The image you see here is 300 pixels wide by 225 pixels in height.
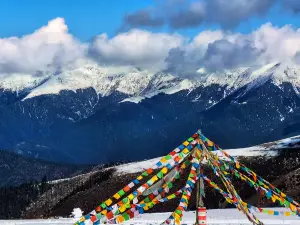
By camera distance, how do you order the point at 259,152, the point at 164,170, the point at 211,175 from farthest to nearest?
the point at 259,152
the point at 211,175
the point at 164,170

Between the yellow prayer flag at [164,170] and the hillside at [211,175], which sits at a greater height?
the hillside at [211,175]

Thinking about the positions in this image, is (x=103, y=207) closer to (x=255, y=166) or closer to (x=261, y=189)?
(x=261, y=189)

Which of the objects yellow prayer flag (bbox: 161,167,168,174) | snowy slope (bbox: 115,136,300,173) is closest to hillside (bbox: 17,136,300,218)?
snowy slope (bbox: 115,136,300,173)

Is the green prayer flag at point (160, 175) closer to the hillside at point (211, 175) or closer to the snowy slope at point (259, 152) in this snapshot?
the hillside at point (211, 175)

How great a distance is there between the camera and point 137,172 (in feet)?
577

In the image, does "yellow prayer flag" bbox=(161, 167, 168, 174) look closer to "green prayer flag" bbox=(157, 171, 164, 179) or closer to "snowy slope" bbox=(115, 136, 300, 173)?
"green prayer flag" bbox=(157, 171, 164, 179)

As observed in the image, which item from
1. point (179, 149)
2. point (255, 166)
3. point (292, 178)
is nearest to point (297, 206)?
point (179, 149)

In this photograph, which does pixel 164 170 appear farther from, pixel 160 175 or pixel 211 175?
pixel 211 175

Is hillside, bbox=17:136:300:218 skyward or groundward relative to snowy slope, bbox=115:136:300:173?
groundward

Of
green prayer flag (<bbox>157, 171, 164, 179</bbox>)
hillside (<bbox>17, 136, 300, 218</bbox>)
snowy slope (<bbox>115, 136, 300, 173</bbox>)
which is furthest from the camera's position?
snowy slope (<bbox>115, 136, 300, 173</bbox>)

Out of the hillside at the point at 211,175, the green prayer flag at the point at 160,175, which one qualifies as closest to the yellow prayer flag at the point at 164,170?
the green prayer flag at the point at 160,175

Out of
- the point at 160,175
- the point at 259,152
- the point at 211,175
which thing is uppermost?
the point at 259,152

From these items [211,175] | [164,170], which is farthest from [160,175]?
[211,175]

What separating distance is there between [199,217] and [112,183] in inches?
5746
